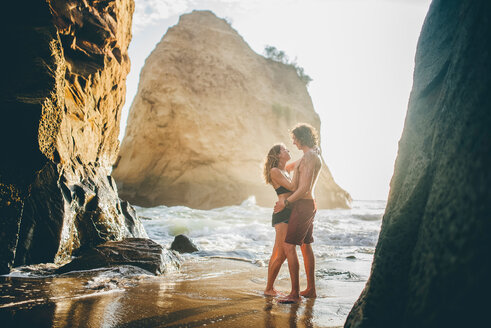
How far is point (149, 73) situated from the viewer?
20.0 meters

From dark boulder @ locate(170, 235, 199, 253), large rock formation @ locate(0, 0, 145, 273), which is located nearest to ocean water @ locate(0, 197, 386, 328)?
large rock formation @ locate(0, 0, 145, 273)

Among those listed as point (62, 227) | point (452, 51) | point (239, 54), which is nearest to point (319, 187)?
point (239, 54)

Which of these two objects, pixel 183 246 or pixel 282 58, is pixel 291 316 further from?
pixel 282 58

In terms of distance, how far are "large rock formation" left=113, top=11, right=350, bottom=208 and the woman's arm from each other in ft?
48.3

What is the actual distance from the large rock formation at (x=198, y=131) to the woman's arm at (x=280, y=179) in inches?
580

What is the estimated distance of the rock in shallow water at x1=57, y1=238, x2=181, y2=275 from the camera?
3.68 m

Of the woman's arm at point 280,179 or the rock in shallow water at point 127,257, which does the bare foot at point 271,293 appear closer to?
the woman's arm at point 280,179

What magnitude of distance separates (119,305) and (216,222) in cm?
876

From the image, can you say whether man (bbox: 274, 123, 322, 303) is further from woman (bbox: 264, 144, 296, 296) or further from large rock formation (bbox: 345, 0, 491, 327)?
large rock formation (bbox: 345, 0, 491, 327)

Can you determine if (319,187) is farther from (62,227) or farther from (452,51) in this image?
(452,51)

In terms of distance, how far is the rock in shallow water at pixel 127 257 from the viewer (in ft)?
12.1

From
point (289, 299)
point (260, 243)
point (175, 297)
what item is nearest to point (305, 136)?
point (289, 299)

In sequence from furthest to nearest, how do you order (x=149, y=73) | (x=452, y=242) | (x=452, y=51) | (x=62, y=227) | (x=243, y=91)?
(x=243, y=91) < (x=149, y=73) < (x=62, y=227) < (x=452, y=51) < (x=452, y=242)

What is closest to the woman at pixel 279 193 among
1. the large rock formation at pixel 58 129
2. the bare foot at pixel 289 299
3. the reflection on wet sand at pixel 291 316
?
the bare foot at pixel 289 299
